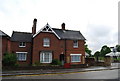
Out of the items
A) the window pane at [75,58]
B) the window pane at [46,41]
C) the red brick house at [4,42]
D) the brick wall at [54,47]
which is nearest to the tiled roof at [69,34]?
the brick wall at [54,47]

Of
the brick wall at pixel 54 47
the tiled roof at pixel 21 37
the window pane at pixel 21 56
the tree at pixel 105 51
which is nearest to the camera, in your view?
the brick wall at pixel 54 47

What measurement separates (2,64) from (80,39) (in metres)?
18.4

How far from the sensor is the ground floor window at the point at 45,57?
95.4ft

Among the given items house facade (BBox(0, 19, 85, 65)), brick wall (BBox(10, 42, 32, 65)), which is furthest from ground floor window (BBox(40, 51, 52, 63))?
brick wall (BBox(10, 42, 32, 65))

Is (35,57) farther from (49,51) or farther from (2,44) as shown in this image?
(2,44)

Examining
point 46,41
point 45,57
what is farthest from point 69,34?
point 45,57

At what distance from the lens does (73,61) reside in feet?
106

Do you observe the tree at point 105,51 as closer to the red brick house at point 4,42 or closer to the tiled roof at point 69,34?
the tiled roof at point 69,34

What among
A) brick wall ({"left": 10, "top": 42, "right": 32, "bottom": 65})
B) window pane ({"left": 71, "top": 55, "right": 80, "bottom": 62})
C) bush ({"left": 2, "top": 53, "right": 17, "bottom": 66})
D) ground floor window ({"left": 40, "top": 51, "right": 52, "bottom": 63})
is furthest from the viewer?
window pane ({"left": 71, "top": 55, "right": 80, "bottom": 62})

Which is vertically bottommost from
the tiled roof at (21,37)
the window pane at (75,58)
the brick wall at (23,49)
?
the window pane at (75,58)

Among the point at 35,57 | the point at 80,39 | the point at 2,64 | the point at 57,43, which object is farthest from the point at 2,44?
the point at 80,39

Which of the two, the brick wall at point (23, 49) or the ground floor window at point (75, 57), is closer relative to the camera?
the brick wall at point (23, 49)

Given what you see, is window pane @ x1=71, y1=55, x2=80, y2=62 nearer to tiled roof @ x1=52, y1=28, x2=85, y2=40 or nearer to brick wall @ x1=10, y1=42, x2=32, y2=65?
tiled roof @ x1=52, y1=28, x2=85, y2=40

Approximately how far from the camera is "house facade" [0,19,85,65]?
95.7ft
